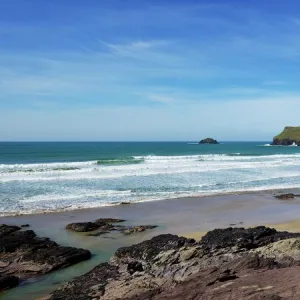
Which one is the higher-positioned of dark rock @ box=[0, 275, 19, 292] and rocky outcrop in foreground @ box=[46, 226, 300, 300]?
rocky outcrop in foreground @ box=[46, 226, 300, 300]

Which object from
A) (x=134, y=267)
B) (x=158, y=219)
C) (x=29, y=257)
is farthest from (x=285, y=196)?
(x=29, y=257)

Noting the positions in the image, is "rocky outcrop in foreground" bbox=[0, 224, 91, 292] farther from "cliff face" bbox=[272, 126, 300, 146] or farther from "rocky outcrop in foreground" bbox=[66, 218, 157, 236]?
"cliff face" bbox=[272, 126, 300, 146]

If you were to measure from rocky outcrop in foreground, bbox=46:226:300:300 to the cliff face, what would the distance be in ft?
507

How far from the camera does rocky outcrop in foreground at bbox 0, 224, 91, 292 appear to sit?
1132 cm

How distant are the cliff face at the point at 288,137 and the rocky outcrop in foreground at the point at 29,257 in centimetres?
15492

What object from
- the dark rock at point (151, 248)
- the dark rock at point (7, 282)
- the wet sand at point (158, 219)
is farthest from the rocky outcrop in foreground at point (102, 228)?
the dark rock at point (7, 282)

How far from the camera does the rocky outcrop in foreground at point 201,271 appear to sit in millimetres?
7410

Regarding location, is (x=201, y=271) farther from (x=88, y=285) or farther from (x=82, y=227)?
(x=82, y=227)

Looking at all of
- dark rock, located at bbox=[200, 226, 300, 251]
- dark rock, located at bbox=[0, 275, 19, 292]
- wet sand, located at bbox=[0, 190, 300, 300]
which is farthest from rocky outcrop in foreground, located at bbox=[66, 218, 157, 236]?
dark rock, located at bbox=[0, 275, 19, 292]

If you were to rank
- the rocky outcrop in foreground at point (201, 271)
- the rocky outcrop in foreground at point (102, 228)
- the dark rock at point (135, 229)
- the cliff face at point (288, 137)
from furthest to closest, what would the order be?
1. the cliff face at point (288, 137)
2. the rocky outcrop in foreground at point (102, 228)
3. the dark rock at point (135, 229)
4. the rocky outcrop in foreground at point (201, 271)

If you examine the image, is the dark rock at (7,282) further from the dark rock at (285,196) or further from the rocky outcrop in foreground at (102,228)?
the dark rock at (285,196)

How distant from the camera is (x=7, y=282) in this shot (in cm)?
1047

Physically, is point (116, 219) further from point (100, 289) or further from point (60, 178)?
point (60, 178)

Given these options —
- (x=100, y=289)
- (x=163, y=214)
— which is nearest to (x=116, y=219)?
(x=163, y=214)
